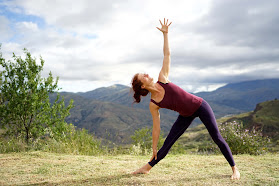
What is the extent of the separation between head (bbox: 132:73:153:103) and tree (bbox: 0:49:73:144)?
8436mm

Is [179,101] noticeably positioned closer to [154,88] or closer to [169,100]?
[169,100]

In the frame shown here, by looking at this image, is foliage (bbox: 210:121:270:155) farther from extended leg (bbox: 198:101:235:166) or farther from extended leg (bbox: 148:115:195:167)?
extended leg (bbox: 148:115:195:167)

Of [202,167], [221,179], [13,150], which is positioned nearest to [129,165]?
[202,167]

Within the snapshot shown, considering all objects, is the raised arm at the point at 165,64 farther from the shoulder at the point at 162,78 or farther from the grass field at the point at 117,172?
the grass field at the point at 117,172

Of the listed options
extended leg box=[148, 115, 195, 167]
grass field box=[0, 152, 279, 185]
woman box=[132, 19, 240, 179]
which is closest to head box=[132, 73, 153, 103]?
woman box=[132, 19, 240, 179]

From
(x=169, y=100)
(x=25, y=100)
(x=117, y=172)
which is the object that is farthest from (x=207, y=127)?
(x=25, y=100)

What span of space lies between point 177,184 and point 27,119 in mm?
10553

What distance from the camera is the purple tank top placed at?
4.27 meters

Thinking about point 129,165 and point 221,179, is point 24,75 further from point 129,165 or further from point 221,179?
point 221,179

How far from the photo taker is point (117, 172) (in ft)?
16.9

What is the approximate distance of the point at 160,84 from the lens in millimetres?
4418

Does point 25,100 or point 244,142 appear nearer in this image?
point 244,142

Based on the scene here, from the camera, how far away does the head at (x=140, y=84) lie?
436 centimetres

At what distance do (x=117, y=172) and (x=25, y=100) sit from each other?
333 inches
